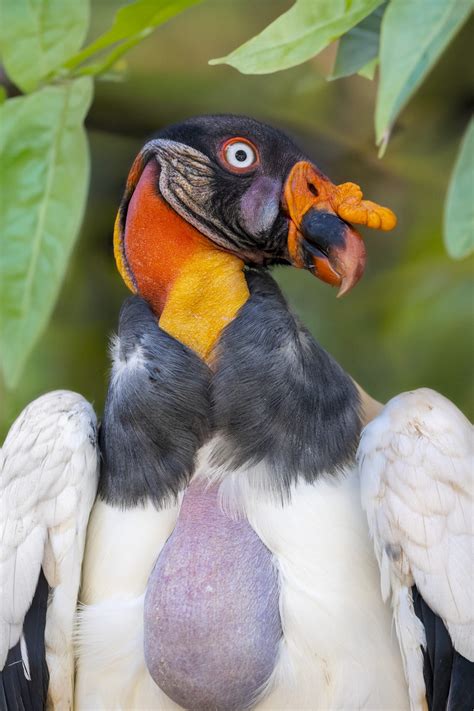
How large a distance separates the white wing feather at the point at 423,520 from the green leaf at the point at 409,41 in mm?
610

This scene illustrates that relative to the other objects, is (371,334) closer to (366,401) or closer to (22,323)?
(366,401)

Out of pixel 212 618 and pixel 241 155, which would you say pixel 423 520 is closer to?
pixel 212 618

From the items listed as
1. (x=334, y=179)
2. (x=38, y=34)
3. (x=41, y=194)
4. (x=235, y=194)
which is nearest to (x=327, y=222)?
(x=235, y=194)

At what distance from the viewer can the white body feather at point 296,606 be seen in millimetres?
1888

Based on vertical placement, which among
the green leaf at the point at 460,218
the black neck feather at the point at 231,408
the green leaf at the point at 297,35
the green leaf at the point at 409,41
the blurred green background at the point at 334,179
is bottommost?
the blurred green background at the point at 334,179

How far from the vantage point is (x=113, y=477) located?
2006mm

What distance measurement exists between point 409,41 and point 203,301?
674 millimetres

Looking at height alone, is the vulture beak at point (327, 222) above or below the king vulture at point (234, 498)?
above

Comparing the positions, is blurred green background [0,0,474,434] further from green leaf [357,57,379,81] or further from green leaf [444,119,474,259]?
green leaf [444,119,474,259]

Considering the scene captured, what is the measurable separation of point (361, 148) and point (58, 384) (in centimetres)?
136

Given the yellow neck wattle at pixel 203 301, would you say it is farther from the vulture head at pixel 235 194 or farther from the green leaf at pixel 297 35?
the green leaf at pixel 297 35

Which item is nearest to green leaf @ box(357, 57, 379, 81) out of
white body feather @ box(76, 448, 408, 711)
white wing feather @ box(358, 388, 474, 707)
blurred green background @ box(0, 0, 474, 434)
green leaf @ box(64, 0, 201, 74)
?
green leaf @ box(64, 0, 201, 74)

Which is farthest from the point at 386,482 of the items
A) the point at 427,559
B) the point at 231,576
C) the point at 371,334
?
the point at 371,334

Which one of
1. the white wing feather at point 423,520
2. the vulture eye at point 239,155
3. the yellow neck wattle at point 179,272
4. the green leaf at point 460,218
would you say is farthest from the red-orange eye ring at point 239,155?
the white wing feather at point 423,520
